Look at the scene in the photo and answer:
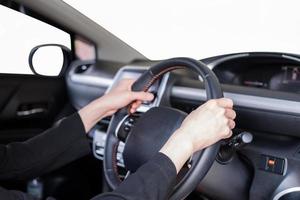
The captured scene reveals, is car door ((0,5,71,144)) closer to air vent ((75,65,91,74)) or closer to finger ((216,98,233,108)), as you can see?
air vent ((75,65,91,74))

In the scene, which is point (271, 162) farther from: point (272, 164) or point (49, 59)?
point (49, 59)

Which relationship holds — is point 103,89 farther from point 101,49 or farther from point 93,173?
point 93,173

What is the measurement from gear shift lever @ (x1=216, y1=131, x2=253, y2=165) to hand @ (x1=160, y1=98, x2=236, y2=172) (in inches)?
5.2

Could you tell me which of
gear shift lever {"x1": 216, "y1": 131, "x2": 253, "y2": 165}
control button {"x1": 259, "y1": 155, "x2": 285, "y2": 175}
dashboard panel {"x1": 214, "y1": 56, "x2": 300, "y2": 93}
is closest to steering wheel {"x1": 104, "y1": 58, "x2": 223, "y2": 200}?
gear shift lever {"x1": 216, "y1": 131, "x2": 253, "y2": 165}

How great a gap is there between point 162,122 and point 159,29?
5.19ft

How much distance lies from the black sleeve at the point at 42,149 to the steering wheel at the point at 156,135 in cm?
17

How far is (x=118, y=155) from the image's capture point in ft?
4.17

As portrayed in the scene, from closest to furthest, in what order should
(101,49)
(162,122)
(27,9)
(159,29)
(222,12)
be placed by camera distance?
(162,122) < (27,9) < (101,49) < (222,12) < (159,29)

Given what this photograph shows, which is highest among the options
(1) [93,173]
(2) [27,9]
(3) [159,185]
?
(2) [27,9]

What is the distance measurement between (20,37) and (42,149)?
2.46ft

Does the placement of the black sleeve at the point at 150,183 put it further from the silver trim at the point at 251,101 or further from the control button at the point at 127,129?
the silver trim at the point at 251,101

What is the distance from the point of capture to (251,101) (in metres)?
1.29

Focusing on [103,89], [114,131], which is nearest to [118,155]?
[114,131]

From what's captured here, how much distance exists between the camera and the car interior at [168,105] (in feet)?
4.00
